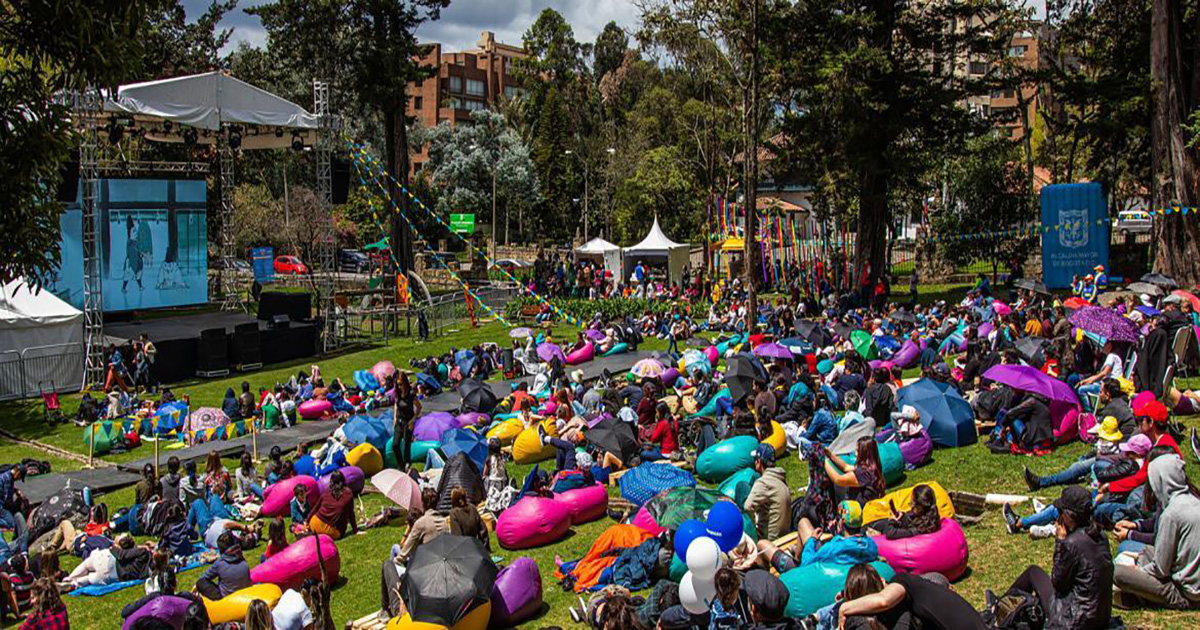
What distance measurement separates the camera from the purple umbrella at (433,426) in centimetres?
1516

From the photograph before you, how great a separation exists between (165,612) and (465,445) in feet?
19.6

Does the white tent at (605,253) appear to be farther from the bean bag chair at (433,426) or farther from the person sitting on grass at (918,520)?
the person sitting on grass at (918,520)

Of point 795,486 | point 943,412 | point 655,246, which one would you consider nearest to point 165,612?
point 795,486

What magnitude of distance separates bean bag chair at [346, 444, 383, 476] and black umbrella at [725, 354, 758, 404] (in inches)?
229

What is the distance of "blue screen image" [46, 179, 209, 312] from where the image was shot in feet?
105

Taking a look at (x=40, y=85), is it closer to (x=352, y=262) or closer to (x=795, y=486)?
(x=795, y=486)

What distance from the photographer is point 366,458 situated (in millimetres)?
14266

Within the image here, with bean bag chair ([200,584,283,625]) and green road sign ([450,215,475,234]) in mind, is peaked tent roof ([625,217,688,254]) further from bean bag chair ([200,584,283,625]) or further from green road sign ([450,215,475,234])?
bean bag chair ([200,584,283,625])

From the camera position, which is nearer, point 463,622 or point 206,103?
point 463,622

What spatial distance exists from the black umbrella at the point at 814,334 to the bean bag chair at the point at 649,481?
27.0 ft

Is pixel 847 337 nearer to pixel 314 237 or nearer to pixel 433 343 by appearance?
pixel 433 343

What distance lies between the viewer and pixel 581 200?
62062mm

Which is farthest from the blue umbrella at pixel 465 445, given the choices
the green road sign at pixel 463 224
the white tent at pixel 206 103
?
the green road sign at pixel 463 224

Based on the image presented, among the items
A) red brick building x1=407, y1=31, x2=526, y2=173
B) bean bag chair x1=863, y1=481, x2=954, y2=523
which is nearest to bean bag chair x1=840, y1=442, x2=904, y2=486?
bean bag chair x1=863, y1=481, x2=954, y2=523
